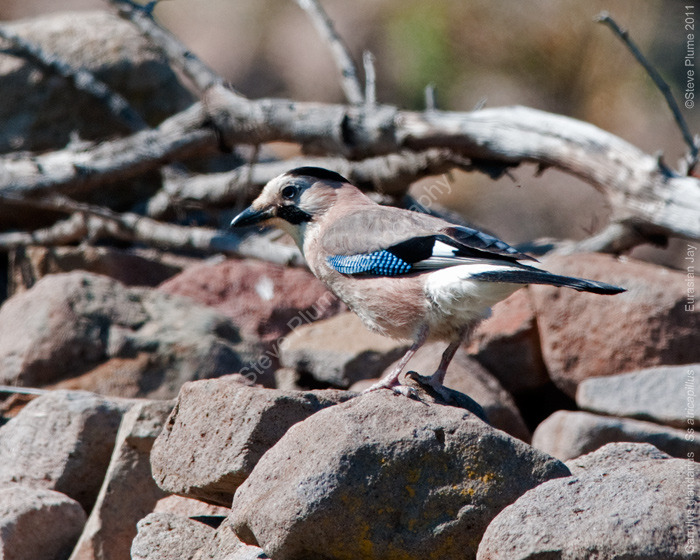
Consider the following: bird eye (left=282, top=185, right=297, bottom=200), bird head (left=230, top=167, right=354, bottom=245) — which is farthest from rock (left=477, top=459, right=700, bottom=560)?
bird eye (left=282, top=185, right=297, bottom=200)

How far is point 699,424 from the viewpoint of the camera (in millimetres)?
5930

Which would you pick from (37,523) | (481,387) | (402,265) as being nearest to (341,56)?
(481,387)

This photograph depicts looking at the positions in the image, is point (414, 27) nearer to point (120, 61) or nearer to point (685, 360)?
point (120, 61)

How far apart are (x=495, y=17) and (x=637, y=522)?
1226 cm

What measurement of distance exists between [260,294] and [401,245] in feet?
10.3

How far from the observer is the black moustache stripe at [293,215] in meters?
5.89

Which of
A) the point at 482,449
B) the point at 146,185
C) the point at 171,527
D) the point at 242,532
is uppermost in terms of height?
the point at 482,449

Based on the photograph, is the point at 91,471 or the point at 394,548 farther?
the point at 91,471

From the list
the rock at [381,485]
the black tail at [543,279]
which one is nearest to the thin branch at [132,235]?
the black tail at [543,279]

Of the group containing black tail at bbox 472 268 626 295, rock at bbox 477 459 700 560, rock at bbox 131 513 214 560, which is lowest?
rock at bbox 131 513 214 560

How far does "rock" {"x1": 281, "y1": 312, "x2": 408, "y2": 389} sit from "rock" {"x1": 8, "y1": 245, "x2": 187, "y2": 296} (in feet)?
8.03

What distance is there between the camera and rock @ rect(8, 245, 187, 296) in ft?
28.6

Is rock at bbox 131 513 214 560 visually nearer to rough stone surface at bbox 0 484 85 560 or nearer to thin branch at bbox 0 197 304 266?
rough stone surface at bbox 0 484 85 560

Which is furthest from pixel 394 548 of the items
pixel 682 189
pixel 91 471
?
pixel 682 189
